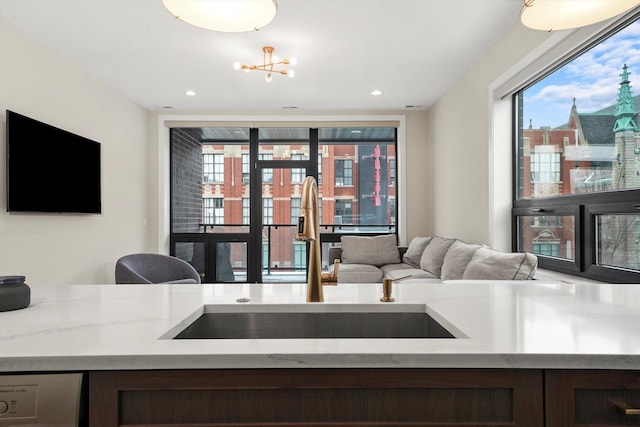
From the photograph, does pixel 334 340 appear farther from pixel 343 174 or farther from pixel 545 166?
pixel 343 174

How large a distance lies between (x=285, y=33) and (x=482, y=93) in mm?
1867

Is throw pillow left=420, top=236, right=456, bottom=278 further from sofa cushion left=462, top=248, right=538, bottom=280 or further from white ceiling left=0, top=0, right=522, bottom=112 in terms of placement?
white ceiling left=0, top=0, right=522, bottom=112

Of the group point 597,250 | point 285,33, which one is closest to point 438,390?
point 597,250

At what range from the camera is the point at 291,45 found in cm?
345

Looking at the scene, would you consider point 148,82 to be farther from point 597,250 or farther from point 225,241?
point 597,250

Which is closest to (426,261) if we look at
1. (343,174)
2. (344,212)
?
(344,212)

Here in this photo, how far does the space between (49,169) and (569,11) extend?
3.77 metres

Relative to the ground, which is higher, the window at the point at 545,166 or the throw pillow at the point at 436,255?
the window at the point at 545,166

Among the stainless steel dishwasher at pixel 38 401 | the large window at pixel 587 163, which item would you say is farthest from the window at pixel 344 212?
the stainless steel dishwasher at pixel 38 401

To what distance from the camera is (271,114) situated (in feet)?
18.1

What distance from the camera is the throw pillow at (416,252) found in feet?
15.2

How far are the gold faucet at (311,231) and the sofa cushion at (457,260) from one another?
8.21 feet

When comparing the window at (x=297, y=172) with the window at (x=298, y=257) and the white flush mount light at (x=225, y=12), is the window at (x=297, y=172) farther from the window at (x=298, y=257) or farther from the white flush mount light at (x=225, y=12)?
the white flush mount light at (x=225, y=12)

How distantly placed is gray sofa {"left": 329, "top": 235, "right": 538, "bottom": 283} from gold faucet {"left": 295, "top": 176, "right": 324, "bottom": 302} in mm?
1999
